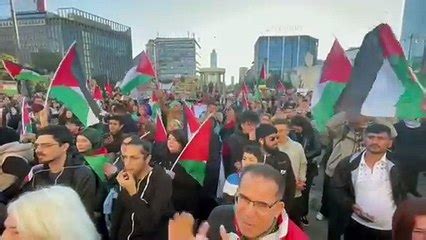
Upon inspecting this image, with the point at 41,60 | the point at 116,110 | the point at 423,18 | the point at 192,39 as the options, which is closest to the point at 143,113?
the point at 116,110

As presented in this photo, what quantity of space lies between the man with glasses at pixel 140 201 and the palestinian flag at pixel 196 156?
0.78 meters

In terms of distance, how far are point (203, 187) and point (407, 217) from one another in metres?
2.71

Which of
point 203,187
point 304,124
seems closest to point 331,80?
point 203,187

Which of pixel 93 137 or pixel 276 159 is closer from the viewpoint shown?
pixel 276 159

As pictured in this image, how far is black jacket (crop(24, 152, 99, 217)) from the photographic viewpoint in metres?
3.07

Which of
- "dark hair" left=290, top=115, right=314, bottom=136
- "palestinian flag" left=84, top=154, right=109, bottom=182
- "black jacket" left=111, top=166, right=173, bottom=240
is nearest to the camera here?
"black jacket" left=111, top=166, right=173, bottom=240

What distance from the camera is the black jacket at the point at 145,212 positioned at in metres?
2.86

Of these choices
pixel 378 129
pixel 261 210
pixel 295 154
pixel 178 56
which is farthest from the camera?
pixel 178 56

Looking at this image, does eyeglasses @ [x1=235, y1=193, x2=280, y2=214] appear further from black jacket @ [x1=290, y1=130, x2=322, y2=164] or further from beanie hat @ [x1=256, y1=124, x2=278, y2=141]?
black jacket @ [x1=290, y1=130, x2=322, y2=164]

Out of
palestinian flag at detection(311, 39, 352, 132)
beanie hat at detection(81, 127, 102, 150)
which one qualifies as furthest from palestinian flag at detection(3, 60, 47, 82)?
palestinian flag at detection(311, 39, 352, 132)

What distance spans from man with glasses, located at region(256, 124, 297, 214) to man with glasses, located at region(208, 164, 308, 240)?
4.78 ft

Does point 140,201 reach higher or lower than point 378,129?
lower

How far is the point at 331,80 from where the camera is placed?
4.48 meters

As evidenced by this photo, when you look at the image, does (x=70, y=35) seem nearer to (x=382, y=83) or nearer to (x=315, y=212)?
(x=315, y=212)
